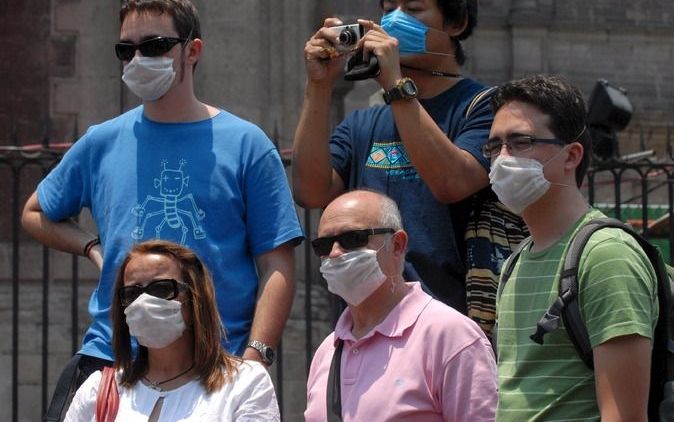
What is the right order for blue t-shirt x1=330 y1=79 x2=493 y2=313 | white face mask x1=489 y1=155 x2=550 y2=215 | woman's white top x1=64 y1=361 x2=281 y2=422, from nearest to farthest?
→ white face mask x1=489 y1=155 x2=550 y2=215 < woman's white top x1=64 y1=361 x2=281 y2=422 < blue t-shirt x1=330 y1=79 x2=493 y2=313

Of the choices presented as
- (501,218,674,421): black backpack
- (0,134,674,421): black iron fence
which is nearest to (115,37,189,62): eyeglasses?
(501,218,674,421): black backpack

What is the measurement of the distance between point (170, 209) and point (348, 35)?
87 centimetres

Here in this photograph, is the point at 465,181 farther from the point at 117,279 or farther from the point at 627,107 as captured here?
the point at 627,107

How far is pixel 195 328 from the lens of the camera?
4852 millimetres

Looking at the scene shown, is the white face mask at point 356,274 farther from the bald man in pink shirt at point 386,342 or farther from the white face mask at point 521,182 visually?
the white face mask at point 521,182

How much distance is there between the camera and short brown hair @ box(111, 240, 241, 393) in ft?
Result: 15.8

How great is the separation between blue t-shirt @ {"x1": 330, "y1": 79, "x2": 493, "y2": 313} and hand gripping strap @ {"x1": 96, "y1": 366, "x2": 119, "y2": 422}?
1.05 meters

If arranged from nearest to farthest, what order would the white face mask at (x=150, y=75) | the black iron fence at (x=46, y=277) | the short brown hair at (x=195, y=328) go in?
the short brown hair at (x=195, y=328), the white face mask at (x=150, y=75), the black iron fence at (x=46, y=277)

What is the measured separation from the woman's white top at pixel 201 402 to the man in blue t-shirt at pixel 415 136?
0.75 metres

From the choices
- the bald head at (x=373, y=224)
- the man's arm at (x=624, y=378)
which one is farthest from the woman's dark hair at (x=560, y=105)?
the man's arm at (x=624, y=378)

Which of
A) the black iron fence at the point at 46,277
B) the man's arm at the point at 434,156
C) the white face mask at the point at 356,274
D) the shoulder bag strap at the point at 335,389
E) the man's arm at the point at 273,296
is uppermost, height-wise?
the man's arm at the point at 434,156

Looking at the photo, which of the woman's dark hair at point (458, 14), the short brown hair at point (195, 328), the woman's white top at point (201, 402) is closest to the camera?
the woman's white top at point (201, 402)

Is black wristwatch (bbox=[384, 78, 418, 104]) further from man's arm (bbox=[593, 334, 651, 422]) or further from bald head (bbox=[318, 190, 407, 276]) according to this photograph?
man's arm (bbox=[593, 334, 651, 422])

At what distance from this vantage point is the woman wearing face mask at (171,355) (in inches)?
187
